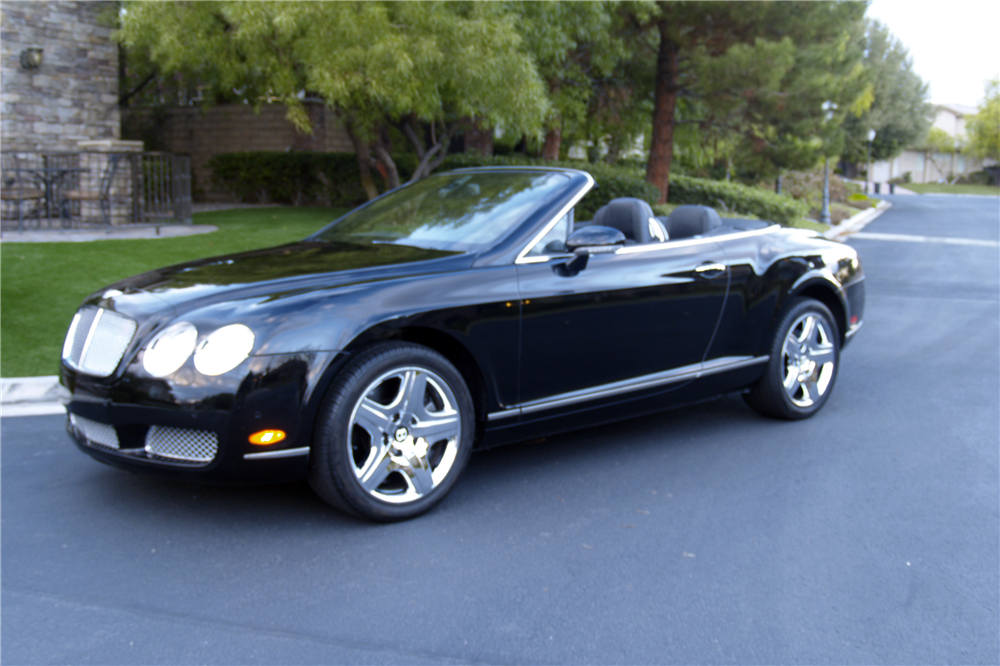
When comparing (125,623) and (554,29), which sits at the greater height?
(554,29)

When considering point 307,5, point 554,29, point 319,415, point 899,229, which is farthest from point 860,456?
point 899,229

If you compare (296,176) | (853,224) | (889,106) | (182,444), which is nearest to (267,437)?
(182,444)

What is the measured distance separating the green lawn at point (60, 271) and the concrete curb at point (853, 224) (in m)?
12.8

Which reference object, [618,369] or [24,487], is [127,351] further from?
[618,369]

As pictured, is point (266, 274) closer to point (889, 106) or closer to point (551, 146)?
point (551, 146)

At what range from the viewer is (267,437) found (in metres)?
3.56

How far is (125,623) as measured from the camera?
307cm

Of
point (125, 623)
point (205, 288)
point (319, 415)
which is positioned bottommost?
point (125, 623)

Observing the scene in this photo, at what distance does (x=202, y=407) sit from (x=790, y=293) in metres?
3.53

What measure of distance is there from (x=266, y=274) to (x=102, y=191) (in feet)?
38.5

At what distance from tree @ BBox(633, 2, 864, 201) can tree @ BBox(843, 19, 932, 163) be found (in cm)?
2828

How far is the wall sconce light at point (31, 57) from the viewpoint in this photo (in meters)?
15.2

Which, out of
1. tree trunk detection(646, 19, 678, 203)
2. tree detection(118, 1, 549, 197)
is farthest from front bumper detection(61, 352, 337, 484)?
tree trunk detection(646, 19, 678, 203)

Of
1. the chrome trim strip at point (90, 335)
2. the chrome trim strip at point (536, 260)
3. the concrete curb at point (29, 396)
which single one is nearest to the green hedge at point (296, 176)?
the concrete curb at point (29, 396)
